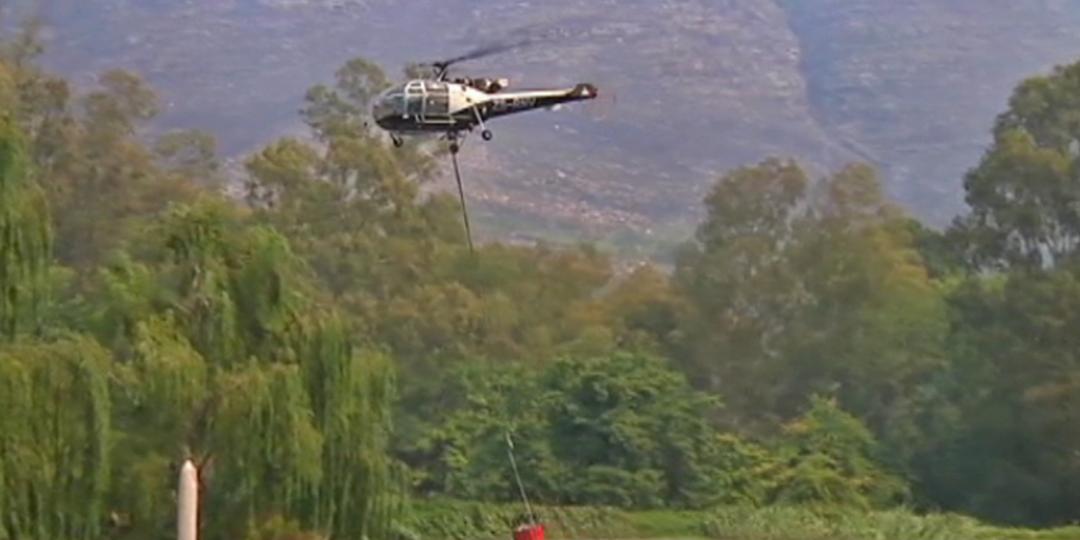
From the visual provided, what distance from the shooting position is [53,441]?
23.6 m

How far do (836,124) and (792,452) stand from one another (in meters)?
85.1

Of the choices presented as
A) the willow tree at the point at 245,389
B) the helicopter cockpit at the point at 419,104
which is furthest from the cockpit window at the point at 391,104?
the willow tree at the point at 245,389

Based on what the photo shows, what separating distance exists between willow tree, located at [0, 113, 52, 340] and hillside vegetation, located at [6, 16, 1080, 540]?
97 centimetres

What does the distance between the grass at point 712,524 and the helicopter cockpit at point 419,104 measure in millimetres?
19204

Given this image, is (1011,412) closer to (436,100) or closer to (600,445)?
(600,445)

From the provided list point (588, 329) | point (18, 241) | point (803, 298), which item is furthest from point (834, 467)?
point (18, 241)

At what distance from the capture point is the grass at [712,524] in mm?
43500

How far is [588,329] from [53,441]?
3150 centimetres

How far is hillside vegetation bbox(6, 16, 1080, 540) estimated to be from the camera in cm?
2802

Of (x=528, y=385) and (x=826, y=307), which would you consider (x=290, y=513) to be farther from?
(x=826, y=307)

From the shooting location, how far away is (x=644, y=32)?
458 ft

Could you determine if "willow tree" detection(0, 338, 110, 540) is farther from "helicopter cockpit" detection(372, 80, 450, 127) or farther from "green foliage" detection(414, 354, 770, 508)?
"green foliage" detection(414, 354, 770, 508)

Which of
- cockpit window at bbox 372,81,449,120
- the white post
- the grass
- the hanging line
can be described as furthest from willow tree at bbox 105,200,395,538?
the hanging line

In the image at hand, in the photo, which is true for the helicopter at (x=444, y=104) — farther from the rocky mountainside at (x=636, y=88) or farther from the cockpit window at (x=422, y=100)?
the rocky mountainside at (x=636, y=88)
